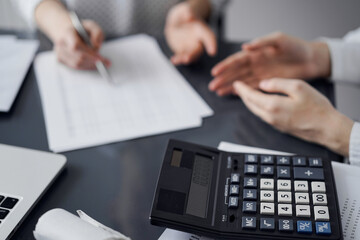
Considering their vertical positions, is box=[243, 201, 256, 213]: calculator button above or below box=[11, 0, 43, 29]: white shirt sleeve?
below

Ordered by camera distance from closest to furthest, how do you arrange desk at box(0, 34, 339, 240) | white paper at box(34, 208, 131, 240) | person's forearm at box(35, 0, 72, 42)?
white paper at box(34, 208, 131, 240) → desk at box(0, 34, 339, 240) → person's forearm at box(35, 0, 72, 42)

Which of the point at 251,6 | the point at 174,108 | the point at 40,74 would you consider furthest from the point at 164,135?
the point at 251,6

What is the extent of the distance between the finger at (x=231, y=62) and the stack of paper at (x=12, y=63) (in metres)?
0.36

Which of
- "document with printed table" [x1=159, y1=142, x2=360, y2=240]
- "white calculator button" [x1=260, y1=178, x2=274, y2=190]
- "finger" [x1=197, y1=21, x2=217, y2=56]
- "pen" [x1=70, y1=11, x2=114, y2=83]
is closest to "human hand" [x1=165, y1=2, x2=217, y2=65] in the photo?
"finger" [x1=197, y1=21, x2=217, y2=56]

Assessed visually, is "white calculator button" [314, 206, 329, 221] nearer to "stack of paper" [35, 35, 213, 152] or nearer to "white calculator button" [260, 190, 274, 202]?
"white calculator button" [260, 190, 274, 202]

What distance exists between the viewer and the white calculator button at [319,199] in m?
0.52

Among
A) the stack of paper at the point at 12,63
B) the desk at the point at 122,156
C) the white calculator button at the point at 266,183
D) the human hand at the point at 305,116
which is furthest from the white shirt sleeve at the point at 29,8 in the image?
the white calculator button at the point at 266,183

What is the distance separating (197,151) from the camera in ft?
1.99

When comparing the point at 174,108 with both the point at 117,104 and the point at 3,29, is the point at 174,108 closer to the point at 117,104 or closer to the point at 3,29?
the point at 117,104

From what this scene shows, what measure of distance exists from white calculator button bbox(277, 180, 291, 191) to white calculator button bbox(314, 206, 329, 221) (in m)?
0.04

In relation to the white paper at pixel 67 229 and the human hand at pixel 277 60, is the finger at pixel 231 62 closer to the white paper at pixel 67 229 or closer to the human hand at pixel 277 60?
the human hand at pixel 277 60

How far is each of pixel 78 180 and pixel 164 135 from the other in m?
0.16

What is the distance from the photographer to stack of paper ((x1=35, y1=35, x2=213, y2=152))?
0.69m

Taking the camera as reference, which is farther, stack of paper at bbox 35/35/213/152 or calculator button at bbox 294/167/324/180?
stack of paper at bbox 35/35/213/152
